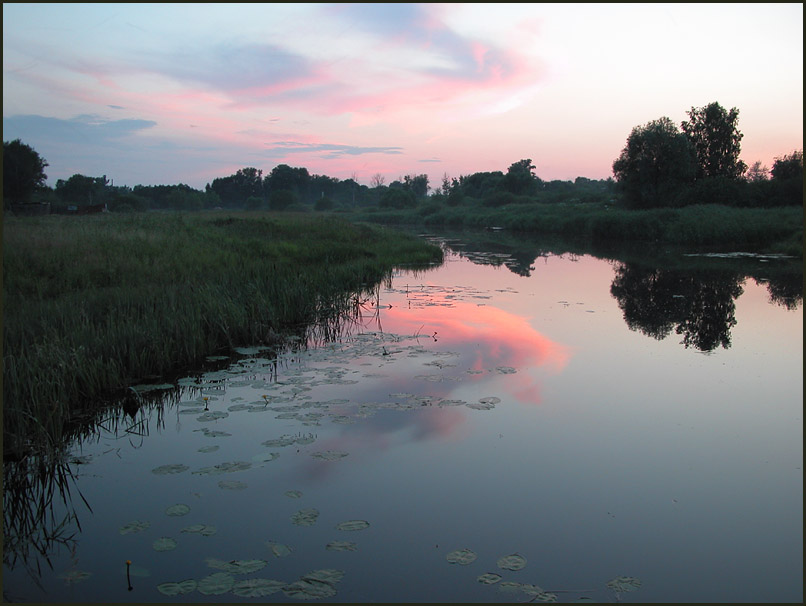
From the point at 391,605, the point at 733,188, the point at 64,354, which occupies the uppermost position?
the point at 733,188

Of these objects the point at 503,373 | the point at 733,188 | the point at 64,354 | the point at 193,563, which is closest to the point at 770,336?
the point at 503,373

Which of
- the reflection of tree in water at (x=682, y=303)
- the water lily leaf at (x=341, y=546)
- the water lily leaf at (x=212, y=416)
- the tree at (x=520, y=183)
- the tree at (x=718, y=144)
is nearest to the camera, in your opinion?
the water lily leaf at (x=341, y=546)

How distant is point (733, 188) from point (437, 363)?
131ft

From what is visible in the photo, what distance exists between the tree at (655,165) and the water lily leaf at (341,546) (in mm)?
44444

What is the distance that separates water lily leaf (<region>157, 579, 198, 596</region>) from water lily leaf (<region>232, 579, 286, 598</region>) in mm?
261

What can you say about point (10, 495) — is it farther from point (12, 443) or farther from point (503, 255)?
point (503, 255)

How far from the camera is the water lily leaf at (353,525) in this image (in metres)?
4.09

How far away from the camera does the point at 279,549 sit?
12.5 ft

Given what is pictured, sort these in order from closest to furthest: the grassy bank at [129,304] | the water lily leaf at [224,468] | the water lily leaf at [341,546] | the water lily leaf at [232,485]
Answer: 1. the water lily leaf at [341,546]
2. the water lily leaf at [232,485]
3. the water lily leaf at [224,468]
4. the grassy bank at [129,304]

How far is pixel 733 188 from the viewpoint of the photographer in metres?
39.7

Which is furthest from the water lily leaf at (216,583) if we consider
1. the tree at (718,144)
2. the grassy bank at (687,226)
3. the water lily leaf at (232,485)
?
the tree at (718,144)

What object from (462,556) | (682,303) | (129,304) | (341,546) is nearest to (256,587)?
(341,546)

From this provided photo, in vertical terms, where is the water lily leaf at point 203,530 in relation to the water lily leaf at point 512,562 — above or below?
above

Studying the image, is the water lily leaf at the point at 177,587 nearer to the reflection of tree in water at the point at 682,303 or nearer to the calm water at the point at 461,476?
the calm water at the point at 461,476
